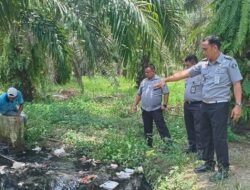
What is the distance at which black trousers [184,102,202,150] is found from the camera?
7378mm

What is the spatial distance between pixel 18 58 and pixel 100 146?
235 inches

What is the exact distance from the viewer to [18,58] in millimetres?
13516

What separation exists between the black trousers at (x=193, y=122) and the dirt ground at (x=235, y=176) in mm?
621

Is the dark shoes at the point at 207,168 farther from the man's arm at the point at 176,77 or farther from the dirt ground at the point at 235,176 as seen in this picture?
the man's arm at the point at 176,77

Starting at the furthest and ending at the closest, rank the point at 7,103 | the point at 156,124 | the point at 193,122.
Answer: the point at 7,103 < the point at 156,124 < the point at 193,122

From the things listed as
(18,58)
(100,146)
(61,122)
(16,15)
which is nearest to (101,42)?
(16,15)

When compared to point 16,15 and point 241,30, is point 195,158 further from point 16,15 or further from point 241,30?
point 16,15

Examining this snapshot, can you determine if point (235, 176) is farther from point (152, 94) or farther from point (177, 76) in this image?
point (152, 94)

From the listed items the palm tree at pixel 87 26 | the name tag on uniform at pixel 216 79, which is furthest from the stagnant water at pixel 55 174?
the name tag on uniform at pixel 216 79

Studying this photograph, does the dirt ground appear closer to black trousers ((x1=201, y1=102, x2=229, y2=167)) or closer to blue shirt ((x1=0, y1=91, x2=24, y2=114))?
black trousers ((x1=201, y1=102, x2=229, y2=167))

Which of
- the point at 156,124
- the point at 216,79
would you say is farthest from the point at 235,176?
the point at 156,124

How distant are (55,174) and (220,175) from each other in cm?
282

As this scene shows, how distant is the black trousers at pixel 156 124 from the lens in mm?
8102

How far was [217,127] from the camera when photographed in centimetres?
592
